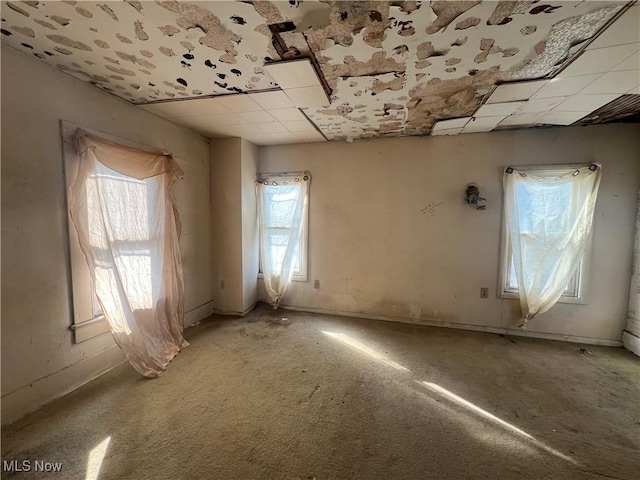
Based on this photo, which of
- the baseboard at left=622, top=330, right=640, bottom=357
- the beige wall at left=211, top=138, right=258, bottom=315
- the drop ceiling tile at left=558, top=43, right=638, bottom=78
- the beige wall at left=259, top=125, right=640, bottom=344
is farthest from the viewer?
A: the beige wall at left=211, top=138, right=258, bottom=315

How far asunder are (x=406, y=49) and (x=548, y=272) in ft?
9.24

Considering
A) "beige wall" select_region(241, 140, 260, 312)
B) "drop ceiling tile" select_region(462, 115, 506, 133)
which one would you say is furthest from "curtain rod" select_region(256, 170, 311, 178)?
"drop ceiling tile" select_region(462, 115, 506, 133)

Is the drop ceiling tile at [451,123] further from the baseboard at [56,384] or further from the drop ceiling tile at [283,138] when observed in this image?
the baseboard at [56,384]

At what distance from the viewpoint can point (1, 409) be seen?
5.20 feet

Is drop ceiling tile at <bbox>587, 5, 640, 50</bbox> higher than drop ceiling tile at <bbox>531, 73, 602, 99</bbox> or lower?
lower

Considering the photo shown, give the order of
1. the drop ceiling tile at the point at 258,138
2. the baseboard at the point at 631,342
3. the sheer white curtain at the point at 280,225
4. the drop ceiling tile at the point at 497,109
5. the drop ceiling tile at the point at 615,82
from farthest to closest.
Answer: the sheer white curtain at the point at 280,225
the drop ceiling tile at the point at 258,138
the baseboard at the point at 631,342
the drop ceiling tile at the point at 497,109
the drop ceiling tile at the point at 615,82

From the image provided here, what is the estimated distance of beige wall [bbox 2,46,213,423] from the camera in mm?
1620

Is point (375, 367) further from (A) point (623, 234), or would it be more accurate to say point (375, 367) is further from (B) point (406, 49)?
(A) point (623, 234)

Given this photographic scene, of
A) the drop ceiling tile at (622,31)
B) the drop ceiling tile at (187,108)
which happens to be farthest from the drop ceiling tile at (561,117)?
the drop ceiling tile at (187,108)

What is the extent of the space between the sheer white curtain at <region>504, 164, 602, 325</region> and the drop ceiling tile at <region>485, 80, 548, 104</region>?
1025 mm

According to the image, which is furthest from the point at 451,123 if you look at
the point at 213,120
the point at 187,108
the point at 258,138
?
the point at 187,108

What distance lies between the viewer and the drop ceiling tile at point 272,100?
2.17 m

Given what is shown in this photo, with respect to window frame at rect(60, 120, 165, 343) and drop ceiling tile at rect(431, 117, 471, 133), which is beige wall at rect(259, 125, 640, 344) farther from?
window frame at rect(60, 120, 165, 343)

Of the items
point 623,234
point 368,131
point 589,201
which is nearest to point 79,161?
point 368,131
